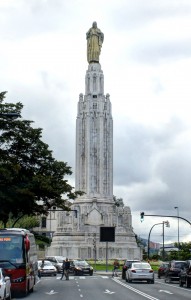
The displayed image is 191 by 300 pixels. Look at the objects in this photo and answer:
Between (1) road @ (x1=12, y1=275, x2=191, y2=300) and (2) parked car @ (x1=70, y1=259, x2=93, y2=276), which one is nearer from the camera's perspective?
(1) road @ (x1=12, y1=275, x2=191, y2=300)

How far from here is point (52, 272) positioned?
2168 inches

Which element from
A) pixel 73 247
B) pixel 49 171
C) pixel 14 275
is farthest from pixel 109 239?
pixel 14 275

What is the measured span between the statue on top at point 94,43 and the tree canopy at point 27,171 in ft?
242

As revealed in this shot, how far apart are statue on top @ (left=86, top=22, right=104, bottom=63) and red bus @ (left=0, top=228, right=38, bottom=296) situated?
83122 mm

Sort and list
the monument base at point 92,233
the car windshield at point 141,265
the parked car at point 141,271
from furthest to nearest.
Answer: the monument base at point 92,233, the parked car at point 141,271, the car windshield at point 141,265

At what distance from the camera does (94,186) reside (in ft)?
342

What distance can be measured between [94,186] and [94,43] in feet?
82.7

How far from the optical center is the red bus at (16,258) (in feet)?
88.5

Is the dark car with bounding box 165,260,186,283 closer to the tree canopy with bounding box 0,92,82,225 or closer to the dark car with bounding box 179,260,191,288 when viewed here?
the dark car with bounding box 179,260,191,288

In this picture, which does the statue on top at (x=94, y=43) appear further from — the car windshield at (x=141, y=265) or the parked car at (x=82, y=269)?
the car windshield at (x=141, y=265)

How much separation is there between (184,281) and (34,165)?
11377 millimetres

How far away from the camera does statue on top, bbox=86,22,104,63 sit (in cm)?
10931

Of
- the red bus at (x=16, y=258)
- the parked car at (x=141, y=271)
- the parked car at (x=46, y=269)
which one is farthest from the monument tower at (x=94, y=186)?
the red bus at (x=16, y=258)

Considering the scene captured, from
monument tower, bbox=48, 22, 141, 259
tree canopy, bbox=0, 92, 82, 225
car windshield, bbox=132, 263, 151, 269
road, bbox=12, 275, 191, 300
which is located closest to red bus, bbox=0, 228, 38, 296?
road, bbox=12, 275, 191, 300
